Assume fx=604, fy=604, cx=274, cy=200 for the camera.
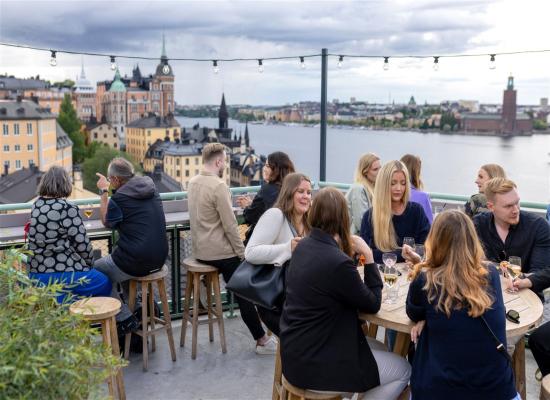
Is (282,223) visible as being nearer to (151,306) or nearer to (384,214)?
(384,214)

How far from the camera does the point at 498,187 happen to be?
369cm

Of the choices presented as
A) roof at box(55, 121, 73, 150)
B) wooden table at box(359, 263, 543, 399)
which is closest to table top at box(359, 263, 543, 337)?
wooden table at box(359, 263, 543, 399)

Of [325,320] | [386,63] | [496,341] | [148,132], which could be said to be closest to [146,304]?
[325,320]

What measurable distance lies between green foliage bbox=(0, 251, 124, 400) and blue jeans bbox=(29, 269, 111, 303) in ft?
5.86

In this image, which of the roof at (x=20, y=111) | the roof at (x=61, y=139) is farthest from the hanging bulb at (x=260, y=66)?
the roof at (x=61, y=139)

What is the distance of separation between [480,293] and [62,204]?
99.4 inches

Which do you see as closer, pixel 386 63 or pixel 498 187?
pixel 498 187

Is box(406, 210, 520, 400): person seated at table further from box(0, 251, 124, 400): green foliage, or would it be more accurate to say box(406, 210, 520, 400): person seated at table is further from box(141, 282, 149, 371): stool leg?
box(141, 282, 149, 371): stool leg

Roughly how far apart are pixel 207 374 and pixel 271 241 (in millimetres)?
1214

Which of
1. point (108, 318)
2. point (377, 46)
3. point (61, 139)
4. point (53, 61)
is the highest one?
point (377, 46)

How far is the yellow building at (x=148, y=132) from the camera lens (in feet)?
346

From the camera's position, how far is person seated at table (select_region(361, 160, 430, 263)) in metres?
3.96

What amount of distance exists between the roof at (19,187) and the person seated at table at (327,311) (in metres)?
70.5

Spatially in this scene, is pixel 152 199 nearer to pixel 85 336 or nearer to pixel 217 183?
pixel 217 183
